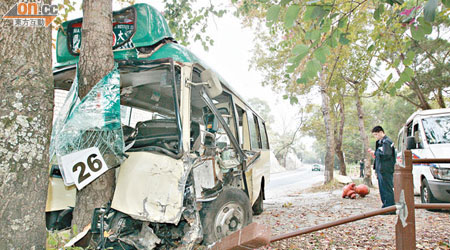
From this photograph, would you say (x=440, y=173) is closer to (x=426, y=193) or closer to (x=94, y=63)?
(x=426, y=193)

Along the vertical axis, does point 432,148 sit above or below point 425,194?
above

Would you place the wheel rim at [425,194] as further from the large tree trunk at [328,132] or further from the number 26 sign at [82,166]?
the number 26 sign at [82,166]

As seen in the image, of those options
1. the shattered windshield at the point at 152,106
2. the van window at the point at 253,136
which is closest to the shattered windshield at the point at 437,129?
the van window at the point at 253,136

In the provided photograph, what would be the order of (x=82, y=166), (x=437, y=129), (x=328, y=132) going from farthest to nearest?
1. (x=328, y=132)
2. (x=437, y=129)
3. (x=82, y=166)

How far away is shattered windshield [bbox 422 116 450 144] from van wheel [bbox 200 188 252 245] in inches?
196

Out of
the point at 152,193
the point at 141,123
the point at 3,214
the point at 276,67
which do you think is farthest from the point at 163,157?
the point at 276,67

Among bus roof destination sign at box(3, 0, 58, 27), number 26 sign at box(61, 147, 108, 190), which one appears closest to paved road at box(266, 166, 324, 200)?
number 26 sign at box(61, 147, 108, 190)

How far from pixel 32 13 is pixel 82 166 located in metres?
1.36

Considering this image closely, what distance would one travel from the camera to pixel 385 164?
6148mm

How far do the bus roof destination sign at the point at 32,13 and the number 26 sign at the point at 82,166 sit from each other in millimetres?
1133

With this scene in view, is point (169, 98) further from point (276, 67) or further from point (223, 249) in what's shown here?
point (276, 67)

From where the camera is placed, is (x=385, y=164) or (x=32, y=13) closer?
(x=32, y=13)

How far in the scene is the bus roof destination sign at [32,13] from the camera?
2351 mm

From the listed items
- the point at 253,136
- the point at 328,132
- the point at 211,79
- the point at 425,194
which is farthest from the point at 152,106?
the point at 328,132
